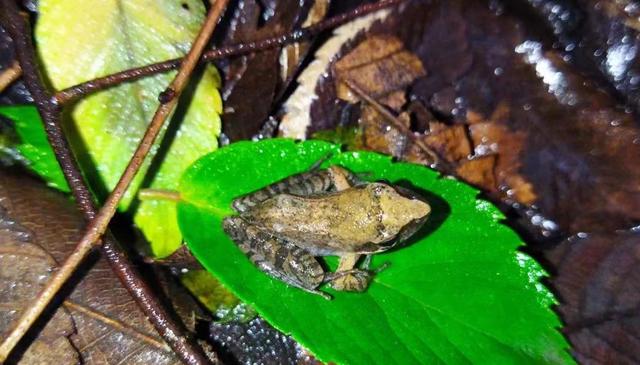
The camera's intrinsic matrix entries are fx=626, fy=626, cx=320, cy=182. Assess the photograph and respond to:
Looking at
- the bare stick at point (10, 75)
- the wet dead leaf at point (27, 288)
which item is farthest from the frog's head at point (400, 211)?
the bare stick at point (10, 75)

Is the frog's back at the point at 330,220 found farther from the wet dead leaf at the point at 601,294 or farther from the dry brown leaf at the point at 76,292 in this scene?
the wet dead leaf at the point at 601,294

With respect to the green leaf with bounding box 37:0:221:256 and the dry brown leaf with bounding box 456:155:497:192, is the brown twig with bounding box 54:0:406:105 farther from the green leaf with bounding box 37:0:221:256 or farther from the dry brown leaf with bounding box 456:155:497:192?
the dry brown leaf with bounding box 456:155:497:192

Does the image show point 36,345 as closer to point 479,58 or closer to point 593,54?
point 479,58

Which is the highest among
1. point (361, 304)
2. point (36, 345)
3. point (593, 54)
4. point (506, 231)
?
point (593, 54)

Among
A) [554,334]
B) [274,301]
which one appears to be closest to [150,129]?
[274,301]

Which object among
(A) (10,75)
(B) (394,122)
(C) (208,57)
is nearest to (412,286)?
(B) (394,122)

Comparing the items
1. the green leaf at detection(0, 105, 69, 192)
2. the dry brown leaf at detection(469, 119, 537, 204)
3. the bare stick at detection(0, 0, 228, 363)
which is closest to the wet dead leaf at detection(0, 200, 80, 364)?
the bare stick at detection(0, 0, 228, 363)

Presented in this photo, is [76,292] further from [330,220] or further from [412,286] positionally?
[412,286]
